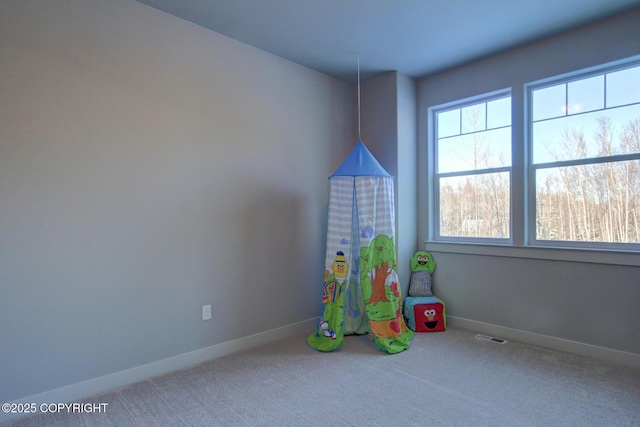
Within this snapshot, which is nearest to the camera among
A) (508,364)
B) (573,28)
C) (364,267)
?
(508,364)

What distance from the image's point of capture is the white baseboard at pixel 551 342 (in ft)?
8.59

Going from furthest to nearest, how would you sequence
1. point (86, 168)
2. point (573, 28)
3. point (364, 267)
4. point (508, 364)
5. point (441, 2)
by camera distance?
point (364, 267) < point (573, 28) < point (508, 364) < point (441, 2) < point (86, 168)

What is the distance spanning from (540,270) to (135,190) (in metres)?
3.33

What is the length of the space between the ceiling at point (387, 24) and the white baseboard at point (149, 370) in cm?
255

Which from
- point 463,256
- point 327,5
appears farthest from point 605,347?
point 327,5

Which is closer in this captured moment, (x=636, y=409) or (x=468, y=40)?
(x=636, y=409)

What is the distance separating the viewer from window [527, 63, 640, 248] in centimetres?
269

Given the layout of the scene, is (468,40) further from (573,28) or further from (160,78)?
(160,78)

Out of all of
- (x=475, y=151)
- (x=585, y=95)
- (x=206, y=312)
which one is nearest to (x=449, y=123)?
(x=475, y=151)

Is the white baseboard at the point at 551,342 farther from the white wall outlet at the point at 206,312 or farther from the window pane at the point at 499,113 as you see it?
the white wall outlet at the point at 206,312

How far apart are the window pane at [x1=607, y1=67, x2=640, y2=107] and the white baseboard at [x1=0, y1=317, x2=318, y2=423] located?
→ 331 cm

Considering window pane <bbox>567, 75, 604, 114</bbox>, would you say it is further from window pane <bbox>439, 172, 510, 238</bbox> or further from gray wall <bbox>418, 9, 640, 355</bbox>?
window pane <bbox>439, 172, 510, 238</bbox>

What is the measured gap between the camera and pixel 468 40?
2.97 m

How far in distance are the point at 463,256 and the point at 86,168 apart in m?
3.31
